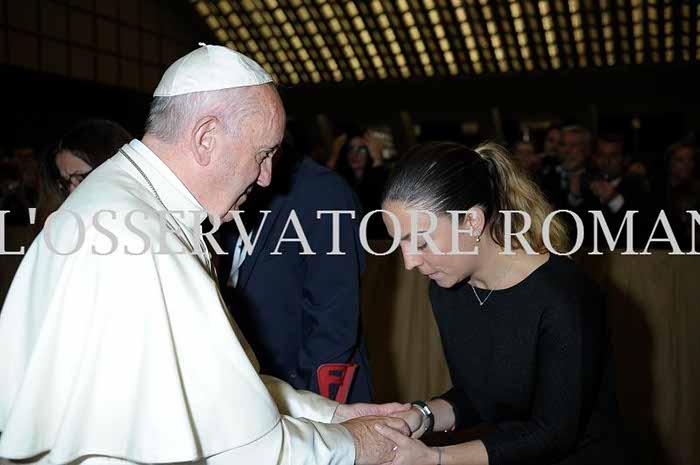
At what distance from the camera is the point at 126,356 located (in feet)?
5.21

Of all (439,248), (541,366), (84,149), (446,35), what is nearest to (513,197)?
(439,248)

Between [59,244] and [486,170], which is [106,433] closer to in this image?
[59,244]

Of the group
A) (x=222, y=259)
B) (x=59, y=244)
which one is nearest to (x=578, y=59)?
(x=222, y=259)

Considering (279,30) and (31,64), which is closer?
(31,64)

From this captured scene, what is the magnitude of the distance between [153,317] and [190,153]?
0.45 meters

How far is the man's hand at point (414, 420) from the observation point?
7.79ft

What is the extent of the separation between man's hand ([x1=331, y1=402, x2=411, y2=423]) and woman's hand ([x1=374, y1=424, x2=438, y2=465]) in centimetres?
24

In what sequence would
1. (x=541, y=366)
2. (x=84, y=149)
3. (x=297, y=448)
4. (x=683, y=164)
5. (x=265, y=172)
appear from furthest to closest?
(x=683, y=164) → (x=84, y=149) → (x=541, y=366) → (x=265, y=172) → (x=297, y=448)

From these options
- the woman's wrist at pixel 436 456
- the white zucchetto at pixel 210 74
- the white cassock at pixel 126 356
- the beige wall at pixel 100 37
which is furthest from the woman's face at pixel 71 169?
the beige wall at pixel 100 37

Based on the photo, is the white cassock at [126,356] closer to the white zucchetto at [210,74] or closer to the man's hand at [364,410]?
the white zucchetto at [210,74]

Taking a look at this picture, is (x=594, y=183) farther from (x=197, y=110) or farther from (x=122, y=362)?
(x=122, y=362)

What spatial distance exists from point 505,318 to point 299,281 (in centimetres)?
84

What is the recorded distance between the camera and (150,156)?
1874mm

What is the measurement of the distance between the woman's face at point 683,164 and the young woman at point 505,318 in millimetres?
3254
